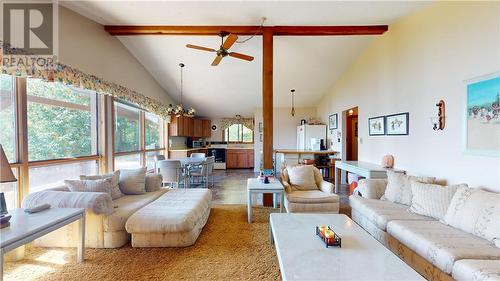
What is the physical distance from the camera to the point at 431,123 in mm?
3125

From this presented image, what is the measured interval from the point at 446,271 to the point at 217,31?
4.11m

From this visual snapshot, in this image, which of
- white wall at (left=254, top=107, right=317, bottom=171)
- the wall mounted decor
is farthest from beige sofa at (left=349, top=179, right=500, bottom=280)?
white wall at (left=254, top=107, right=317, bottom=171)

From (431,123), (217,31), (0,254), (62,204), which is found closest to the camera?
(0,254)

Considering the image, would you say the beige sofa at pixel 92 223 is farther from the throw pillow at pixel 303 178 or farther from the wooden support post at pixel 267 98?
the throw pillow at pixel 303 178

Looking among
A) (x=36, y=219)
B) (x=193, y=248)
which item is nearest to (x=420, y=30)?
(x=193, y=248)

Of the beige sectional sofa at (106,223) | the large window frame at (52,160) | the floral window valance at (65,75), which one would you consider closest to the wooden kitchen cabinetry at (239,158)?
the large window frame at (52,160)

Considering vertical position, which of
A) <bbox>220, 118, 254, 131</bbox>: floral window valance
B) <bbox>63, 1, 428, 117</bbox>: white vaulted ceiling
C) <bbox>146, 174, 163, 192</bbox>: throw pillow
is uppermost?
<bbox>63, 1, 428, 117</bbox>: white vaulted ceiling

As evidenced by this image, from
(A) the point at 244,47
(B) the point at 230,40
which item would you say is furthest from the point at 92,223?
(A) the point at 244,47

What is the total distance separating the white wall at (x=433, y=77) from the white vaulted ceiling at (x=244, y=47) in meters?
0.43

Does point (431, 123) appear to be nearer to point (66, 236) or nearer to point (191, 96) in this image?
point (66, 236)

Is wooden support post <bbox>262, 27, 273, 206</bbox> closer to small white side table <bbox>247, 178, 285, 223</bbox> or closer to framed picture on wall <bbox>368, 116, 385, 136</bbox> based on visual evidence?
small white side table <bbox>247, 178, 285, 223</bbox>

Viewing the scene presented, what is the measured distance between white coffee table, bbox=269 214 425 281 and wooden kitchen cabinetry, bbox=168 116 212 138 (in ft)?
18.6

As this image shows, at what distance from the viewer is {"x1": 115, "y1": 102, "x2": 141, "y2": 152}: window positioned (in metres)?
4.76

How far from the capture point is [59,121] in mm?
3227
